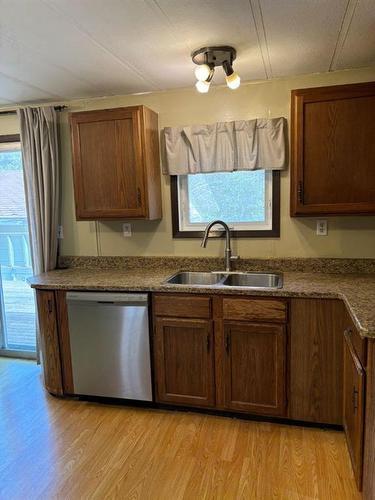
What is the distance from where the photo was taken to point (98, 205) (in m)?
2.74

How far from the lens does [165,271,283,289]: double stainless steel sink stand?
2.64 m

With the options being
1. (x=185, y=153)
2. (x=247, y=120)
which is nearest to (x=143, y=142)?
(x=185, y=153)

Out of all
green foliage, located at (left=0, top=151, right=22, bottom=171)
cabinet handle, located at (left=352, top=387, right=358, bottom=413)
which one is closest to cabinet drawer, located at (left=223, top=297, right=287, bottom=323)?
cabinet handle, located at (left=352, top=387, right=358, bottom=413)

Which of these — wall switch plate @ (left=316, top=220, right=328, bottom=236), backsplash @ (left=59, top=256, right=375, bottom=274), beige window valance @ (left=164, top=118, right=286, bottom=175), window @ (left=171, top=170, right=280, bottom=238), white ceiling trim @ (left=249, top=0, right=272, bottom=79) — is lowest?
backsplash @ (left=59, top=256, right=375, bottom=274)

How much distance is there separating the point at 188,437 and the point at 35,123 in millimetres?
2601

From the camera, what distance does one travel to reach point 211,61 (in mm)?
2137

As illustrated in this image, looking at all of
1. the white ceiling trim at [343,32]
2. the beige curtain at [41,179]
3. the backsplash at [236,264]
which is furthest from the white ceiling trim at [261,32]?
the beige curtain at [41,179]

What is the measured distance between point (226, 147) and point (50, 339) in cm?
192

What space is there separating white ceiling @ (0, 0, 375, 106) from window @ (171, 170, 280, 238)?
713 millimetres

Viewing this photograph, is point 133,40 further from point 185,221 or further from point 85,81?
point 185,221

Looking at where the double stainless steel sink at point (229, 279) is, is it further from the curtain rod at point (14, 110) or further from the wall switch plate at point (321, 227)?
the curtain rod at point (14, 110)

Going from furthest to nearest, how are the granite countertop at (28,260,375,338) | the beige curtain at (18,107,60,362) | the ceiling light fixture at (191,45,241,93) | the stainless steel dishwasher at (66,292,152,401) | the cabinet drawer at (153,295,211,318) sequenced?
1. the beige curtain at (18,107,60,362)
2. the stainless steel dishwasher at (66,292,152,401)
3. the cabinet drawer at (153,295,211,318)
4. the ceiling light fixture at (191,45,241,93)
5. the granite countertop at (28,260,375,338)

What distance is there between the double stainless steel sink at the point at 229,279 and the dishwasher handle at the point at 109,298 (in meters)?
0.26

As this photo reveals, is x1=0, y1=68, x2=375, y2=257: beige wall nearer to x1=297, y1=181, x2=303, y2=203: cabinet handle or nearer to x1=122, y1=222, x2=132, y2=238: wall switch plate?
x1=122, y1=222, x2=132, y2=238: wall switch plate
